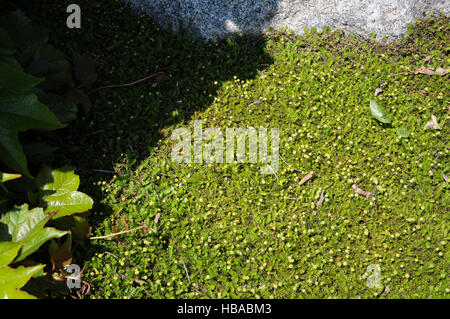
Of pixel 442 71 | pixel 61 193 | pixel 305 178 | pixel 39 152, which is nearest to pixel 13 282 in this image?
pixel 61 193

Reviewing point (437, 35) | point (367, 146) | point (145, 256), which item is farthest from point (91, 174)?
point (437, 35)

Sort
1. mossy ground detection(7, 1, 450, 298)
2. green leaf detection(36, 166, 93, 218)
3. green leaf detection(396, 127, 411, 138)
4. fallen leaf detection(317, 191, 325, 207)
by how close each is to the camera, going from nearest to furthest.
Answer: green leaf detection(36, 166, 93, 218)
mossy ground detection(7, 1, 450, 298)
fallen leaf detection(317, 191, 325, 207)
green leaf detection(396, 127, 411, 138)

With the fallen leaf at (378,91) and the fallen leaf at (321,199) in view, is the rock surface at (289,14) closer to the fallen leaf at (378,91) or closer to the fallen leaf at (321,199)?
the fallen leaf at (378,91)

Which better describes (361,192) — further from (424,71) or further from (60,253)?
(60,253)

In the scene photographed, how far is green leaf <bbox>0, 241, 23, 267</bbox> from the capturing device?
6.86ft

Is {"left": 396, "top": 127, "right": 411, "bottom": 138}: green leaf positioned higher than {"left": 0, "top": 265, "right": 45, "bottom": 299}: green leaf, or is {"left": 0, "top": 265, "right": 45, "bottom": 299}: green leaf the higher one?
{"left": 396, "top": 127, "right": 411, "bottom": 138}: green leaf

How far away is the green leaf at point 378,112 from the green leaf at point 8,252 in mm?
3359

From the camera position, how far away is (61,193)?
114 inches

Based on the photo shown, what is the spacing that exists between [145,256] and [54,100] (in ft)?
5.07

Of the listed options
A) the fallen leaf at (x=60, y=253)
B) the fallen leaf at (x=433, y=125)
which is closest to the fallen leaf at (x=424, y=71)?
the fallen leaf at (x=433, y=125)

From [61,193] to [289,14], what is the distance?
3120 mm

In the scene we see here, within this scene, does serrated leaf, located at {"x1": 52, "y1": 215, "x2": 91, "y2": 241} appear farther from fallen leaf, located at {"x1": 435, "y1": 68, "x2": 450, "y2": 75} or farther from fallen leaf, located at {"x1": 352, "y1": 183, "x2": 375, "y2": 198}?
fallen leaf, located at {"x1": 435, "y1": 68, "x2": 450, "y2": 75}

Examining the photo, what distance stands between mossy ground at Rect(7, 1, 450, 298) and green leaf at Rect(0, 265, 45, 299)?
3.60 feet

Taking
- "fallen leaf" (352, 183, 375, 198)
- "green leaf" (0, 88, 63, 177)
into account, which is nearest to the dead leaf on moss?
"fallen leaf" (352, 183, 375, 198)
